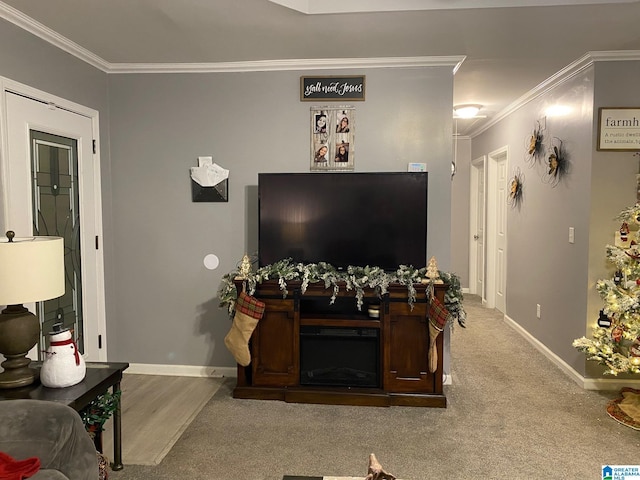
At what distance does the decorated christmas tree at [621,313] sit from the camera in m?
2.90

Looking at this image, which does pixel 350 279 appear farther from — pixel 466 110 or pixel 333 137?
pixel 466 110

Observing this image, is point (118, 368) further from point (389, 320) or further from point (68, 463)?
point (389, 320)

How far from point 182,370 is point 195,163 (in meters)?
1.67

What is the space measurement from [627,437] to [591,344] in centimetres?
60

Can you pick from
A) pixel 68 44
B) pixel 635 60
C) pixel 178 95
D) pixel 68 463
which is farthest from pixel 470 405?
pixel 68 44

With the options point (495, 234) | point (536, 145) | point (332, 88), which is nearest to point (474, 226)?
point (495, 234)

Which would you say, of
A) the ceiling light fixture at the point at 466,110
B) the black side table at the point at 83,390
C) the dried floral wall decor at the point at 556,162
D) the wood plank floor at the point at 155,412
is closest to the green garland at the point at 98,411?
the black side table at the point at 83,390

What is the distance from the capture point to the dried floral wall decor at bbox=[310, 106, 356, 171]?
138 inches

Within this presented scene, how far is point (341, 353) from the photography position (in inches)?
127

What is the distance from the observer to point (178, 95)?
143 inches

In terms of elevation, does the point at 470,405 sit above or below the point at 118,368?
below

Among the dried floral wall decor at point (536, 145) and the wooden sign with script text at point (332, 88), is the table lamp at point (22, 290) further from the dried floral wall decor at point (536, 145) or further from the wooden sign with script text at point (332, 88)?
the dried floral wall decor at point (536, 145)

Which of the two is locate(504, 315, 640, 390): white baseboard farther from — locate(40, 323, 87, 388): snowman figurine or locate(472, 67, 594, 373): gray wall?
locate(40, 323, 87, 388): snowman figurine

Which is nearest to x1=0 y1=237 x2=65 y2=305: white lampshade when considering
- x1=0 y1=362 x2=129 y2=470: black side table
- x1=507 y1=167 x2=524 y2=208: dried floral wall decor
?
→ x1=0 y1=362 x2=129 y2=470: black side table
